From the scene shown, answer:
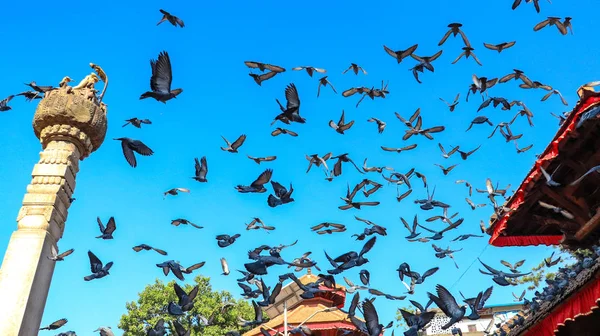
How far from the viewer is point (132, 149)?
8.92 m

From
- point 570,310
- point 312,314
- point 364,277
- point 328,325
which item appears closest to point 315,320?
point 312,314

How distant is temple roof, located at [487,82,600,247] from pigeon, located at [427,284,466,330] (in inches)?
80.8

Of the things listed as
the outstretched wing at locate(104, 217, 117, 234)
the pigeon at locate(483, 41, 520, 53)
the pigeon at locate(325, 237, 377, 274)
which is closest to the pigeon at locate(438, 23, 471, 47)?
the pigeon at locate(483, 41, 520, 53)

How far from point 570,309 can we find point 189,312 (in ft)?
101

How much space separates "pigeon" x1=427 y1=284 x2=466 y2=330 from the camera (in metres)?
7.94

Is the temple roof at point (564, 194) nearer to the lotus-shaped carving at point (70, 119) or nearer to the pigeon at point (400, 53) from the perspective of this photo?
the pigeon at point (400, 53)

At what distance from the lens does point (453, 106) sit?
874 cm

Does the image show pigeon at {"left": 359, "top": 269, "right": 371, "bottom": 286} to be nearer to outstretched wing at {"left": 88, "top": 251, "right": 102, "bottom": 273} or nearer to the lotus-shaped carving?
outstretched wing at {"left": 88, "top": 251, "right": 102, "bottom": 273}

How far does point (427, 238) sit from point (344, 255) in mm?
1504

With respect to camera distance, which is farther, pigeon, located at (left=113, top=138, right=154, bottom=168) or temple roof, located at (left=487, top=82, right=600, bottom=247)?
pigeon, located at (left=113, top=138, right=154, bottom=168)

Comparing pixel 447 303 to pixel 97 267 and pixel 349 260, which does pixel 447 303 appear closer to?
pixel 349 260

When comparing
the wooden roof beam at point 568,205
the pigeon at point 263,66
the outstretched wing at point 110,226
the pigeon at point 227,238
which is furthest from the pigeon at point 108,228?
the wooden roof beam at point 568,205

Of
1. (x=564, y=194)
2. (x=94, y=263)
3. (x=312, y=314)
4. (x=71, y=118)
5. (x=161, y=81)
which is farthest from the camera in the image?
(x=312, y=314)

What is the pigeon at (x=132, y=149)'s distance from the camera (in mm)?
8789
